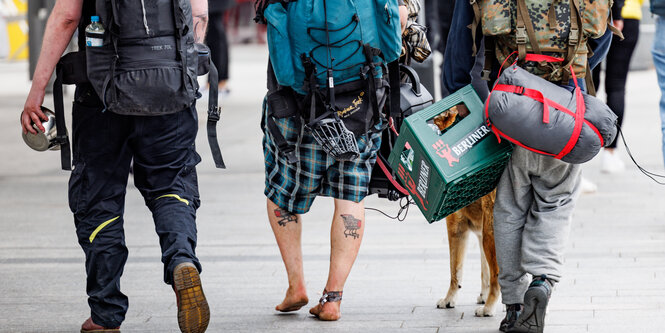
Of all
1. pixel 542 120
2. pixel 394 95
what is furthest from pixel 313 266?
pixel 542 120

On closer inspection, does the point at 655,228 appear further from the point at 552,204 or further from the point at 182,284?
the point at 182,284

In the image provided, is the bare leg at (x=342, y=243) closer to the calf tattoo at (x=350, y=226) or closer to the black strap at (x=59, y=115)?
the calf tattoo at (x=350, y=226)

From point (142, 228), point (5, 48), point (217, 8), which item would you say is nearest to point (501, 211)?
point (142, 228)

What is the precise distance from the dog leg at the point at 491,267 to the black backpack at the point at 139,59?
55.1 inches

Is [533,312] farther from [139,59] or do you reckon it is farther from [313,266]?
[313,266]

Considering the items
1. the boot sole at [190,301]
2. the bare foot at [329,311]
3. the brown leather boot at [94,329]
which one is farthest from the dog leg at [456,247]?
the brown leather boot at [94,329]

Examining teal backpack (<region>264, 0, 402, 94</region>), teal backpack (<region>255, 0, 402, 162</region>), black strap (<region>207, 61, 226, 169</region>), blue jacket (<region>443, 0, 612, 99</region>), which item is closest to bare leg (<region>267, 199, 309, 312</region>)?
black strap (<region>207, 61, 226, 169</region>)

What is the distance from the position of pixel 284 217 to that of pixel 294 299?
372 mm

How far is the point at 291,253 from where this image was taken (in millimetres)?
5027

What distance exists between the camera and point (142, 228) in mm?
7188

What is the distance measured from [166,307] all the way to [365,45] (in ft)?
5.19

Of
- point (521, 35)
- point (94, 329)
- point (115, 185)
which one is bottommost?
point (94, 329)

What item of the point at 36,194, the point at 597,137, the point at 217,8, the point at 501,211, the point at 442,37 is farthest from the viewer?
the point at 217,8

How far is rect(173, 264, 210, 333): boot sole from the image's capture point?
13.9 feet
